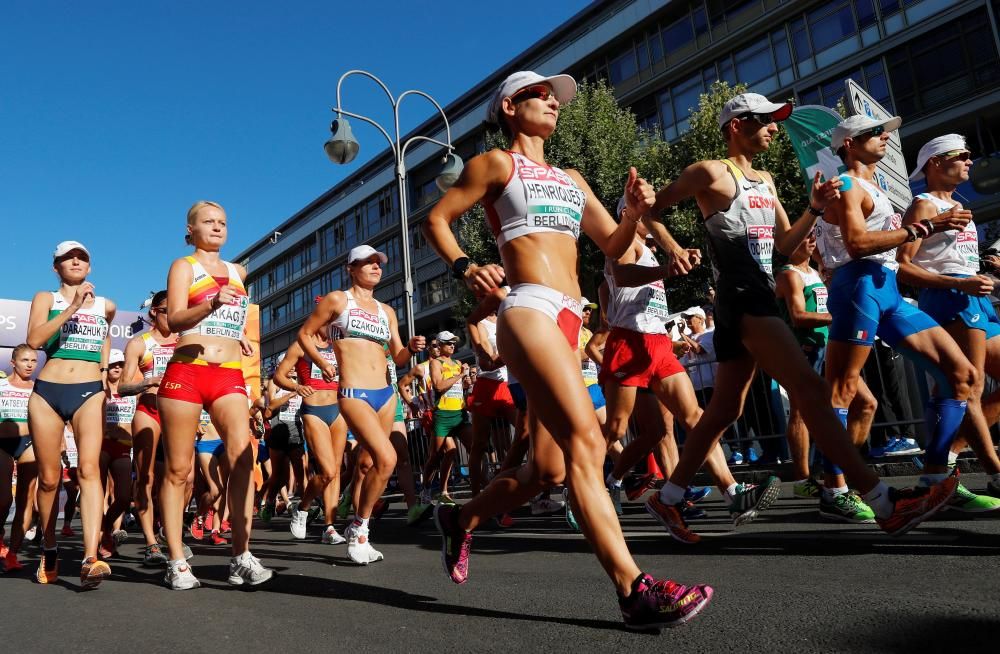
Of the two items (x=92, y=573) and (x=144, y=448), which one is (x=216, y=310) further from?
(x=144, y=448)

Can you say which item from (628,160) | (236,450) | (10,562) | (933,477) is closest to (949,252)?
(933,477)

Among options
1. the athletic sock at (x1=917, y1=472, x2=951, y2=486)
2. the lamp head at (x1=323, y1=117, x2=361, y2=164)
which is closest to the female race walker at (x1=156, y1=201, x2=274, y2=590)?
the athletic sock at (x1=917, y1=472, x2=951, y2=486)

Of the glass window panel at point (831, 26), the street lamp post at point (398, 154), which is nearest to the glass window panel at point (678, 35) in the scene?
the glass window panel at point (831, 26)

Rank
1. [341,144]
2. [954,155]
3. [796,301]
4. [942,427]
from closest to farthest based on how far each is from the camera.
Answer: [942,427] < [954,155] < [796,301] < [341,144]

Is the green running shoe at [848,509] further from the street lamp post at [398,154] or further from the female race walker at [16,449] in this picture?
the street lamp post at [398,154]

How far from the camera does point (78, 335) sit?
5.68m

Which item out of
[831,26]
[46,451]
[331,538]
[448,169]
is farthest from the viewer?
[831,26]

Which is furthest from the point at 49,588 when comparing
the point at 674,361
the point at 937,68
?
the point at 937,68

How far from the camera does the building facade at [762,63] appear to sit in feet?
79.5

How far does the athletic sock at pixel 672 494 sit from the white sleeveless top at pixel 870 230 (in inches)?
71.0

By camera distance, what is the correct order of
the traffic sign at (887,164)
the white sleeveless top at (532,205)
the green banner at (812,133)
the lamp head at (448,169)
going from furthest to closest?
1. the lamp head at (448,169)
2. the green banner at (812,133)
3. the traffic sign at (887,164)
4. the white sleeveless top at (532,205)

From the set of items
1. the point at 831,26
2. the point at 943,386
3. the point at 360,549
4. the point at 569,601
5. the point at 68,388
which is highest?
the point at 831,26

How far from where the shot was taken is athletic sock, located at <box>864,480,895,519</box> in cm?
348

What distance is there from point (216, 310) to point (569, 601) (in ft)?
9.54
